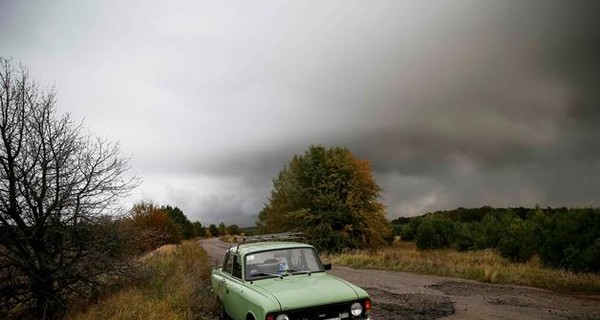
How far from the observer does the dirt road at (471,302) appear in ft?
30.1

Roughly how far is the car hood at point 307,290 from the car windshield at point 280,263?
207mm

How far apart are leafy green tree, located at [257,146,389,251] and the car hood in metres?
25.1

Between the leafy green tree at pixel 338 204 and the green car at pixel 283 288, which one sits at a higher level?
the leafy green tree at pixel 338 204

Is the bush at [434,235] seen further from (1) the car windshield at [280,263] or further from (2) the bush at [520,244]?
(1) the car windshield at [280,263]

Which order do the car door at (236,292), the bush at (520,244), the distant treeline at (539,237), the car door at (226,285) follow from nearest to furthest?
the car door at (236,292) < the car door at (226,285) < the distant treeline at (539,237) < the bush at (520,244)

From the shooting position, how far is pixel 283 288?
6.59 meters

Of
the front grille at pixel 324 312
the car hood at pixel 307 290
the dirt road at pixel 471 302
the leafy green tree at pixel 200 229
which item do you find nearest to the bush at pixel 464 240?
the dirt road at pixel 471 302

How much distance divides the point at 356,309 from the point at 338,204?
2619 centimetres

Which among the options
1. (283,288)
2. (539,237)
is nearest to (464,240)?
(539,237)

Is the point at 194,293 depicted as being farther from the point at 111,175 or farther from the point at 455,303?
the point at 455,303

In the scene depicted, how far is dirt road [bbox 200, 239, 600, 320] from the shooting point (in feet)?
30.1

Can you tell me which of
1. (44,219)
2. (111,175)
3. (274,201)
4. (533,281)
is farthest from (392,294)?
(274,201)

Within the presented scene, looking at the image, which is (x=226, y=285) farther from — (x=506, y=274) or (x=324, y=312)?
(x=506, y=274)

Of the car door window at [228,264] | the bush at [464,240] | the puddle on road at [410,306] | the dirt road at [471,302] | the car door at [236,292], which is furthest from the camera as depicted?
the bush at [464,240]
